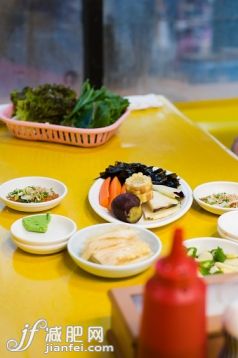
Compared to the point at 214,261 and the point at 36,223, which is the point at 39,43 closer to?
the point at 36,223

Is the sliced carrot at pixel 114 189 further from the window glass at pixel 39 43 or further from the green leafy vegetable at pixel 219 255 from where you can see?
the window glass at pixel 39 43

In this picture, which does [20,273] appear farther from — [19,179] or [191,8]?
[191,8]

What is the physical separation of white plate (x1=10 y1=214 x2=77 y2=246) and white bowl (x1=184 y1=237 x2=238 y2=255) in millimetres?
298

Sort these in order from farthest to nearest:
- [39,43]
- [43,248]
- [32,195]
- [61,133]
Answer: [39,43]
[61,133]
[32,195]
[43,248]

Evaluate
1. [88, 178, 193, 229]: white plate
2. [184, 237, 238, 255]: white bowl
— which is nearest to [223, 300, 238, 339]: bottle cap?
[184, 237, 238, 255]: white bowl

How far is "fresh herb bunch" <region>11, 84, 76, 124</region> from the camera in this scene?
2201 millimetres

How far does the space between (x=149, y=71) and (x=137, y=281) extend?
2.53 metres

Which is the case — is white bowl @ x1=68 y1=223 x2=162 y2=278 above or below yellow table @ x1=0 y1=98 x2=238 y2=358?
above

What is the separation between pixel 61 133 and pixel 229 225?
921mm

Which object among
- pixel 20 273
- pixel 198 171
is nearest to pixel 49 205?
pixel 20 273

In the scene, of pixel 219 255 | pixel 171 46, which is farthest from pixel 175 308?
pixel 171 46

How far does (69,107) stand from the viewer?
2240 mm

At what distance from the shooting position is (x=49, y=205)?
155 centimetres

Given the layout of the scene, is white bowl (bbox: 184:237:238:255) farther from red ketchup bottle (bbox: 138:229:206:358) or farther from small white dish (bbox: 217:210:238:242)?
red ketchup bottle (bbox: 138:229:206:358)
